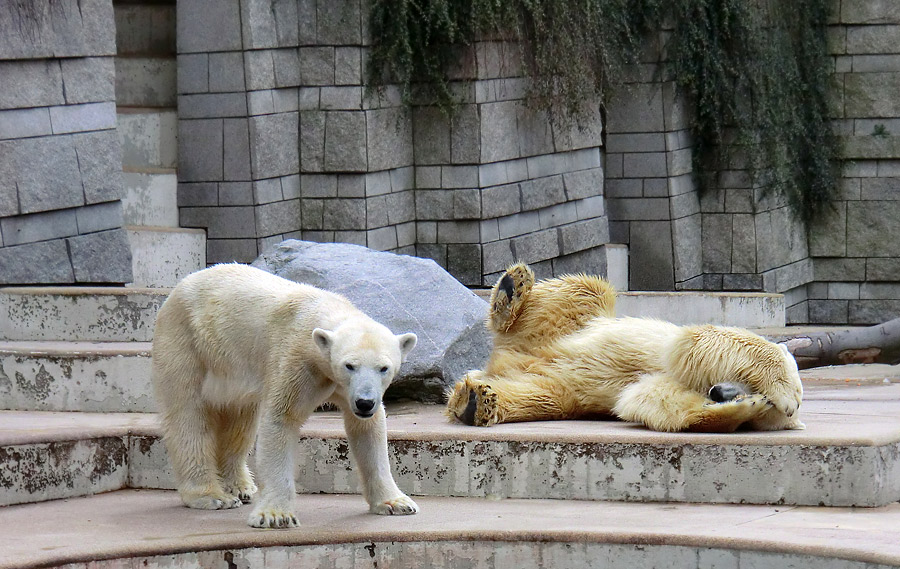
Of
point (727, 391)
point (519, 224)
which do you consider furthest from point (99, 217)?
point (727, 391)

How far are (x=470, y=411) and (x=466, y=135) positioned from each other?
4.34m

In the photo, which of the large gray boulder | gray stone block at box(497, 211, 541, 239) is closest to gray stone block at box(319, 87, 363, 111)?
gray stone block at box(497, 211, 541, 239)

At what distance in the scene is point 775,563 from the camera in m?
3.18

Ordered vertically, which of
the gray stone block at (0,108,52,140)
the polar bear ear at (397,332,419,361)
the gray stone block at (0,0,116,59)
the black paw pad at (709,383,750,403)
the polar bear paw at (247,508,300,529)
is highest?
the gray stone block at (0,0,116,59)

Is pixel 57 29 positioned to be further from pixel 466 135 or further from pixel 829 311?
pixel 829 311

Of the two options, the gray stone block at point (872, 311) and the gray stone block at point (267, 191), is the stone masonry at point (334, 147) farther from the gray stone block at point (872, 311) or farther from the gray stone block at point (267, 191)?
Answer: the gray stone block at point (872, 311)

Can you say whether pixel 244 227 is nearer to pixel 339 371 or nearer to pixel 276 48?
pixel 276 48

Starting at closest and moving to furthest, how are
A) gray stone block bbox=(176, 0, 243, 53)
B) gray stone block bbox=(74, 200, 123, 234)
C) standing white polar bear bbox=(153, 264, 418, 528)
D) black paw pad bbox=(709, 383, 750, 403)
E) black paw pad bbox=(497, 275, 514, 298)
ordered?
standing white polar bear bbox=(153, 264, 418, 528), black paw pad bbox=(709, 383, 750, 403), black paw pad bbox=(497, 275, 514, 298), gray stone block bbox=(74, 200, 123, 234), gray stone block bbox=(176, 0, 243, 53)

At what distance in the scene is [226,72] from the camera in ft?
24.5

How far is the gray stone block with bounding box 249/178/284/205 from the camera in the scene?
296 inches


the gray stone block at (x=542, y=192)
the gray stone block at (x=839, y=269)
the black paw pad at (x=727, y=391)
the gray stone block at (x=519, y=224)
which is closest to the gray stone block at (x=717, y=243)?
the gray stone block at (x=839, y=269)

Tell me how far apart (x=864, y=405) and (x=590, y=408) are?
1.13m

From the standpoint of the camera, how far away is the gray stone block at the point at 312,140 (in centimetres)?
782

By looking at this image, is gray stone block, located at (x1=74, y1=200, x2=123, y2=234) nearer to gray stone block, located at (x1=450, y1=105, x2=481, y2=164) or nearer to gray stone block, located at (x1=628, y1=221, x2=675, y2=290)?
gray stone block, located at (x1=450, y1=105, x2=481, y2=164)
